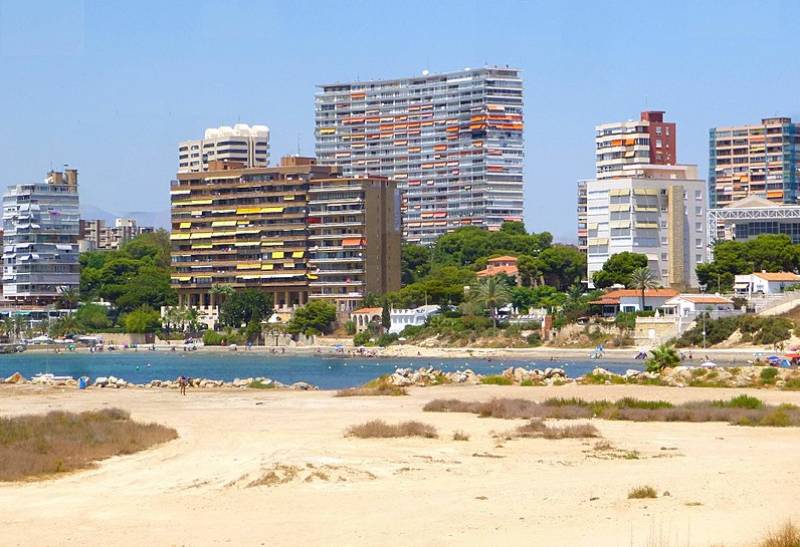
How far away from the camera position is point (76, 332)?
563 feet

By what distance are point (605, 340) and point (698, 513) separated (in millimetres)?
103226

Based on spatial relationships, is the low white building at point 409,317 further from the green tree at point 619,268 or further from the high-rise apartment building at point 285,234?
the green tree at point 619,268

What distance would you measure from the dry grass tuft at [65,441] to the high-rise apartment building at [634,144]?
159 meters

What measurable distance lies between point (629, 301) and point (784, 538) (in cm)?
10867

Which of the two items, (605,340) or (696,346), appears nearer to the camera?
(696,346)

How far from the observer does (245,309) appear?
16175 centimetres

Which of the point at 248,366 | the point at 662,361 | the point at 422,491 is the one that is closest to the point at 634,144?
the point at 248,366

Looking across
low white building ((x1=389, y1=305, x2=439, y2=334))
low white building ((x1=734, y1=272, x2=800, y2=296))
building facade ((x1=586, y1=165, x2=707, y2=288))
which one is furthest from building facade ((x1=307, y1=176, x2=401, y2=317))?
low white building ((x1=734, y1=272, x2=800, y2=296))

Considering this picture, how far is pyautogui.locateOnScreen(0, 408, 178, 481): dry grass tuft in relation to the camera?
2969 centimetres

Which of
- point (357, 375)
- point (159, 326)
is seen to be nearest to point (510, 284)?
point (159, 326)

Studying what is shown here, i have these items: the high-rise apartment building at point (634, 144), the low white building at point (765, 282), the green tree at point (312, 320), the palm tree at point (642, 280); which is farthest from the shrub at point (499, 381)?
the high-rise apartment building at point (634, 144)

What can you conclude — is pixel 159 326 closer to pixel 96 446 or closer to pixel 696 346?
pixel 696 346

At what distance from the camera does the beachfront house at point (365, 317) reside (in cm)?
15212

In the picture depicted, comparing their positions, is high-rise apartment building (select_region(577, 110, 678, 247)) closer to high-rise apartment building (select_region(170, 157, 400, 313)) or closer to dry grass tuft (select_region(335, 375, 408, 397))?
high-rise apartment building (select_region(170, 157, 400, 313))
